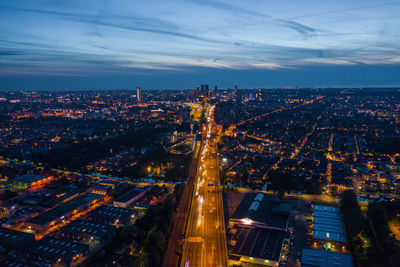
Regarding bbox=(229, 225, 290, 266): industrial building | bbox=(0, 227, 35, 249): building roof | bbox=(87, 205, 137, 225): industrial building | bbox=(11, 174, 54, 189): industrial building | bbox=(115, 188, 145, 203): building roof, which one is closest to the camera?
bbox=(229, 225, 290, 266): industrial building

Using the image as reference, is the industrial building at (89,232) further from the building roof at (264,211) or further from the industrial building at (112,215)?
the building roof at (264,211)

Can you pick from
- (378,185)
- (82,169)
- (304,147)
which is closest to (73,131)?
(82,169)

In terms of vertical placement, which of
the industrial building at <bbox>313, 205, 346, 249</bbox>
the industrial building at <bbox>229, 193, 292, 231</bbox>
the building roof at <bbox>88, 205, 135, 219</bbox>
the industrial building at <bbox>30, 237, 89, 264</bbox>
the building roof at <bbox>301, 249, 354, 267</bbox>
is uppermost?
the industrial building at <bbox>229, 193, 292, 231</bbox>

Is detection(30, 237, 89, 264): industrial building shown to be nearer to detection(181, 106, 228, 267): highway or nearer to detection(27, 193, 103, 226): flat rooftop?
detection(27, 193, 103, 226): flat rooftop

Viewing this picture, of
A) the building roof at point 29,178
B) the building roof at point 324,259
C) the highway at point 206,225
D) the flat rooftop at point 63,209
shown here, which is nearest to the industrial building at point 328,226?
the building roof at point 324,259

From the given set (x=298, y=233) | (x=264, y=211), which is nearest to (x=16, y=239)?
(x=264, y=211)

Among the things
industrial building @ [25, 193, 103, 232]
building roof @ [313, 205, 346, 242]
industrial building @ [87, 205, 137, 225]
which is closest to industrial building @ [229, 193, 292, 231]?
building roof @ [313, 205, 346, 242]

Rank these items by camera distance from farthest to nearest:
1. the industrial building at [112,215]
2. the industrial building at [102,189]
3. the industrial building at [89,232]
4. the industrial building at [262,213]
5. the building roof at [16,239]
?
the industrial building at [102,189]
the industrial building at [112,215]
the industrial building at [262,213]
the industrial building at [89,232]
the building roof at [16,239]
